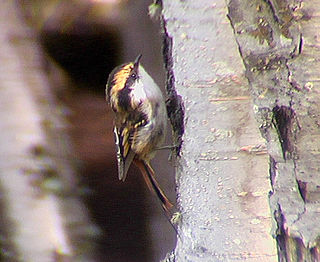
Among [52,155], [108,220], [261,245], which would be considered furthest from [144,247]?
[261,245]

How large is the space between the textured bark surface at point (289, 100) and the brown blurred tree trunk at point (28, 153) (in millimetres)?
630

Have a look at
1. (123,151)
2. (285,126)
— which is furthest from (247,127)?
(123,151)

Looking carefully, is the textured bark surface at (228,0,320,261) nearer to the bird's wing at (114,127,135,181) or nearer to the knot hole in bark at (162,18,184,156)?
the knot hole in bark at (162,18,184,156)

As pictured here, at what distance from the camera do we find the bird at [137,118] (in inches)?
53.9

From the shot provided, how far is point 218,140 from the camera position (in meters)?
0.68

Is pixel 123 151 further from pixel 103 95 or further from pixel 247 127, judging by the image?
pixel 247 127

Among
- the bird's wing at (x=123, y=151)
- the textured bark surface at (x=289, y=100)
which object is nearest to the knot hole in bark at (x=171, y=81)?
the textured bark surface at (x=289, y=100)

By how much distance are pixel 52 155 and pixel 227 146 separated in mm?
575

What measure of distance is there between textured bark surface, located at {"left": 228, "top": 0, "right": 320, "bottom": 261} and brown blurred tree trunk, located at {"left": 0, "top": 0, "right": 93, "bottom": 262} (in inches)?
24.8

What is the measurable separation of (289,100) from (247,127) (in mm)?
173

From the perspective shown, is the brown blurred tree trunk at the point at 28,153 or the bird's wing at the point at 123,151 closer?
the brown blurred tree trunk at the point at 28,153

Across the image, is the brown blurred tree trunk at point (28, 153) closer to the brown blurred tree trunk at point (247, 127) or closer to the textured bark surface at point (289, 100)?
the brown blurred tree trunk at point (247, 127)

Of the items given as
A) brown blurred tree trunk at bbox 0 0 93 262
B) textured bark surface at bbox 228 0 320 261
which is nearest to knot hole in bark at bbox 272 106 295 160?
textured bark surface at bbox 228 0 320 261

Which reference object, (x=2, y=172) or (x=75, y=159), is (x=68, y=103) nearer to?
(x=75, y=159)
